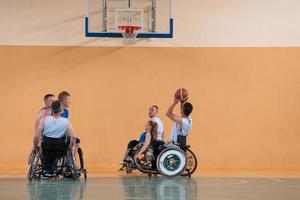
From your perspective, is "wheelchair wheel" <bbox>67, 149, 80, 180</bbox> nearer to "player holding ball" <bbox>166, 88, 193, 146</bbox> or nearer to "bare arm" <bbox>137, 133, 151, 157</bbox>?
"bare arm" <bbox>137, 133, 151, 157</bbox>

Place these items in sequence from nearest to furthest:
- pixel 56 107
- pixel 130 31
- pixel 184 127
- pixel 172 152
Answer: pixel 56 107 < pixel 172 152 < pixel 184 127 < pixel 130 31

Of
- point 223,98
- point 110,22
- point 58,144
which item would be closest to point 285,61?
point 223,98

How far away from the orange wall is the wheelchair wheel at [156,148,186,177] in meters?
3.35

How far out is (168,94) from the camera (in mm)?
12859

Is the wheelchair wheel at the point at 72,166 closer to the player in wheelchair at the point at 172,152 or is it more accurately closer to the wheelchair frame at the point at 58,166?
the wheelchair frame at the point at 58,166

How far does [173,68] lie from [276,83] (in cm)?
207

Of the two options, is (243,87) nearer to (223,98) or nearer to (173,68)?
(223,98)

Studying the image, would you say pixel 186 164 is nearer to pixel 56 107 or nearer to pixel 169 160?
pixel 169 160

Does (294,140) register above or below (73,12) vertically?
below

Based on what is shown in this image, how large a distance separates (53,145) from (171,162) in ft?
6.08

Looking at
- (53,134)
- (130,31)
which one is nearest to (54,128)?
(53,134)

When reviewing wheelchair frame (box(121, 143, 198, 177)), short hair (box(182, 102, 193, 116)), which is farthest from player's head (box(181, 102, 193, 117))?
wheelchair frame (box(121, 143, 198, 177))

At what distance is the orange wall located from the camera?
12719 millimetres

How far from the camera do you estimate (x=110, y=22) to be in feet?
41.6
